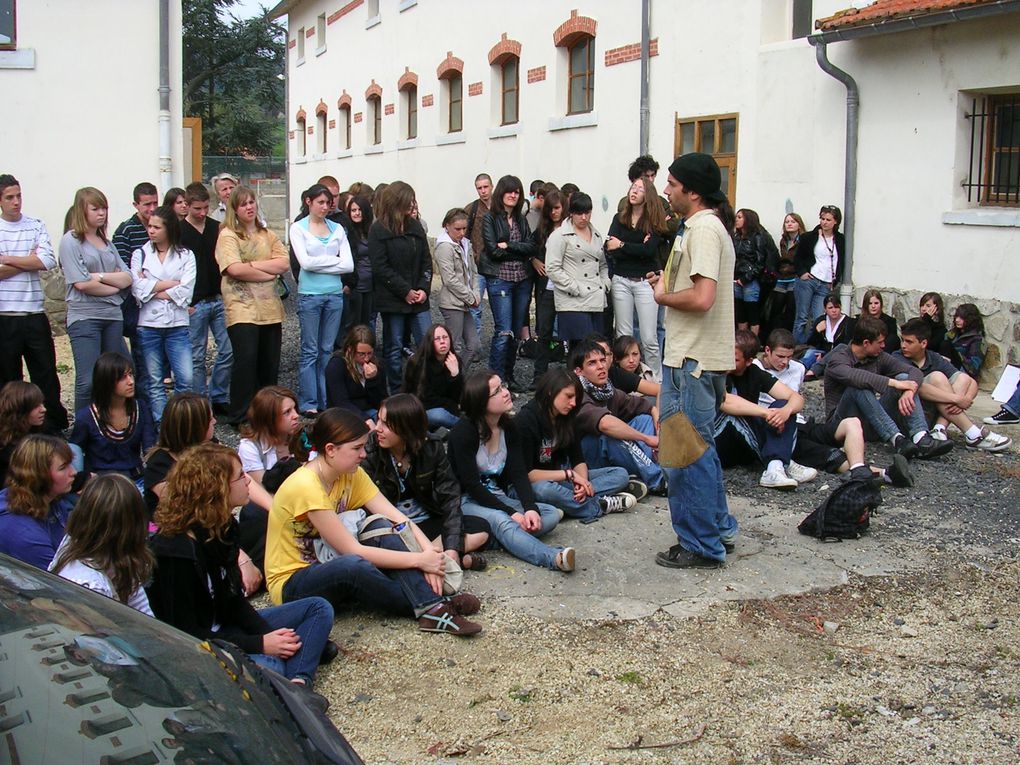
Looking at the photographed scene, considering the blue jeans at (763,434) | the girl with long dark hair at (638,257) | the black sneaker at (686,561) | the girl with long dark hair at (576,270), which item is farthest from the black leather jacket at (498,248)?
the black sneaker at (686,561)

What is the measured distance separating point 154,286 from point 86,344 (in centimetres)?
61

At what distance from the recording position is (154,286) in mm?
8133

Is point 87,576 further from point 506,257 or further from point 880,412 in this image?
point 506,257

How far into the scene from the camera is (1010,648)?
5.12 meters

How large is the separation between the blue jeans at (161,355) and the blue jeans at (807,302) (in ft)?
23.2

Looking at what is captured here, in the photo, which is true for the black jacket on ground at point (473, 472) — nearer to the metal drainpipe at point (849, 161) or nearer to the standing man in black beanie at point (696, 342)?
the standing man in black beanie at point (696, 342)

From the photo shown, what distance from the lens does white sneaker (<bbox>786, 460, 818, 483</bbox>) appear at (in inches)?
307

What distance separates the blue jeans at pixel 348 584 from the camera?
16.9ft

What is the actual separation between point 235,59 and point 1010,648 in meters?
45.8

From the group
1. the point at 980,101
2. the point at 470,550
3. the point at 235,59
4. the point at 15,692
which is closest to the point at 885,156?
the point at 980,101

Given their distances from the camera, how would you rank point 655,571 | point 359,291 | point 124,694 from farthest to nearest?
point 359,291, point 655,571, point 124,694

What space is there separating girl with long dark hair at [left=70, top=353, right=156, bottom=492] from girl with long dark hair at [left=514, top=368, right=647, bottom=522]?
2.20 metres

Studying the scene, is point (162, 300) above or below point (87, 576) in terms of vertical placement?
above

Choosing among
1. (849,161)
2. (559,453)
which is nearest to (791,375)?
(559,453)
